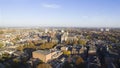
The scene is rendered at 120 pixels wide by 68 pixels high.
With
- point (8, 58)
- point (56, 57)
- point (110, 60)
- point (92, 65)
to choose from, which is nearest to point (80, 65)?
point (92, 65)

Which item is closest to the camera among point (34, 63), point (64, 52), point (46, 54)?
point (34, 63)

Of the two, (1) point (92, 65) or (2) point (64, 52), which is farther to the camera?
(2) point (64, 52)

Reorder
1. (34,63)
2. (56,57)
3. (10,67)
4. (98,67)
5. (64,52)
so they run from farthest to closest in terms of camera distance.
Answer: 1. (64,52)
2. (56,57)
3. (34,63)
4. (10,67)
5. (98,67)

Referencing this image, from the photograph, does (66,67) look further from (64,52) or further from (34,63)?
(64,52)

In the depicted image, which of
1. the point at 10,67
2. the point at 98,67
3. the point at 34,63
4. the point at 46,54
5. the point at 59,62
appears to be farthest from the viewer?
the point at 46,54

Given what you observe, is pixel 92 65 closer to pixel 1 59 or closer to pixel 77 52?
pixel 77 52

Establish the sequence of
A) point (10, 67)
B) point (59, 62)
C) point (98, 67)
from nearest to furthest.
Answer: point (98, 67), point (10, 67), point (59, 62)

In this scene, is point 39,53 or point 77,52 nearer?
point 39,53

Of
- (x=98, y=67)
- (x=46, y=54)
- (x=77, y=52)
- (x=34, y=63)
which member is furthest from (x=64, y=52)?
(x=98, y=67)
